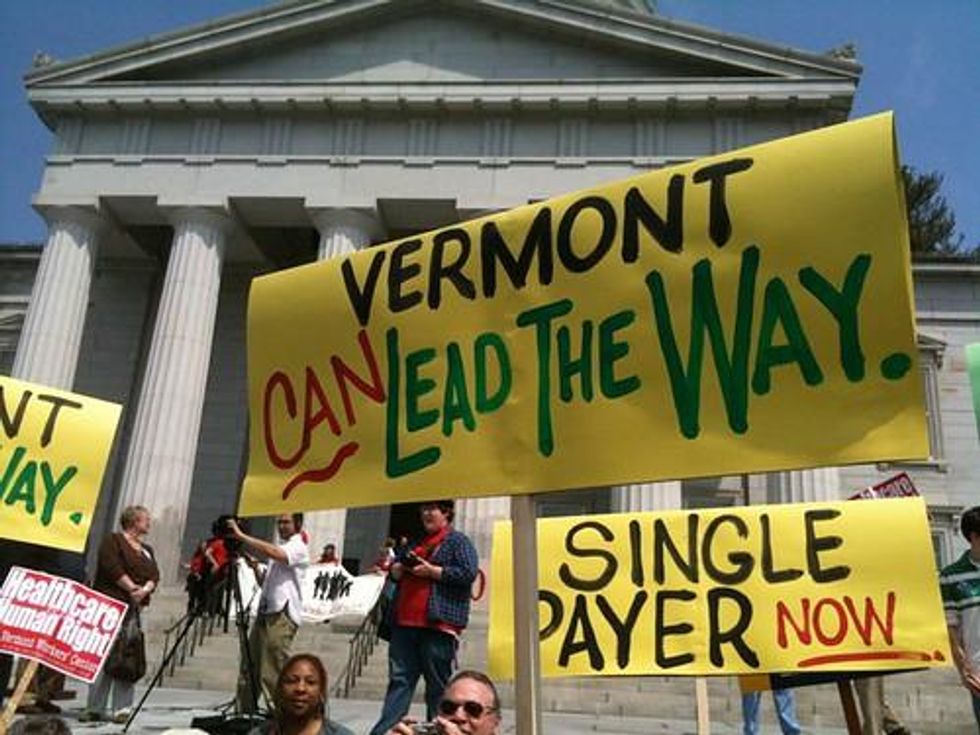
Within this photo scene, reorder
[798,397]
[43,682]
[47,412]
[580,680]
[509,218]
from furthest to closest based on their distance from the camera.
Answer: [580,680], [43,682], [47,412], [509,218], [798,397]

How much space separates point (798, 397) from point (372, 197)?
20268 millimetres

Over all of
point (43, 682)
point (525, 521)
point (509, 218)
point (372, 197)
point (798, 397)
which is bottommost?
point (43, 682)

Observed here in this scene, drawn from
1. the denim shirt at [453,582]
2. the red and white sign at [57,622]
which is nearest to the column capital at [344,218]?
the red and white sign at [57,622]

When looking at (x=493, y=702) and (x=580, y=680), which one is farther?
(x=580, y=680)

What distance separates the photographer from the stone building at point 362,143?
71.3 feet

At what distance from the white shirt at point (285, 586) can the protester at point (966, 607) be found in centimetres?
453

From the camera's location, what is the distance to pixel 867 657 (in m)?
4.66

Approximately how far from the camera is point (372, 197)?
22281 millimetres

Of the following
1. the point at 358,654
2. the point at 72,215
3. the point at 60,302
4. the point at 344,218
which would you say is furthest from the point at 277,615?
the point at 72,215

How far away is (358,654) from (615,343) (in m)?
10.9

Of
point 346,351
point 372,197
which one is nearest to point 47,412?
point 346,351

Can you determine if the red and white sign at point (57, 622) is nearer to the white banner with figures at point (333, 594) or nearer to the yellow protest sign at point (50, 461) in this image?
the yellow protest sign at point (50, 461)

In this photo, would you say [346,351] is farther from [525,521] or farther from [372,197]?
[372,197]

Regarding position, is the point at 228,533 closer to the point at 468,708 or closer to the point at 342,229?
the point at 468,708
